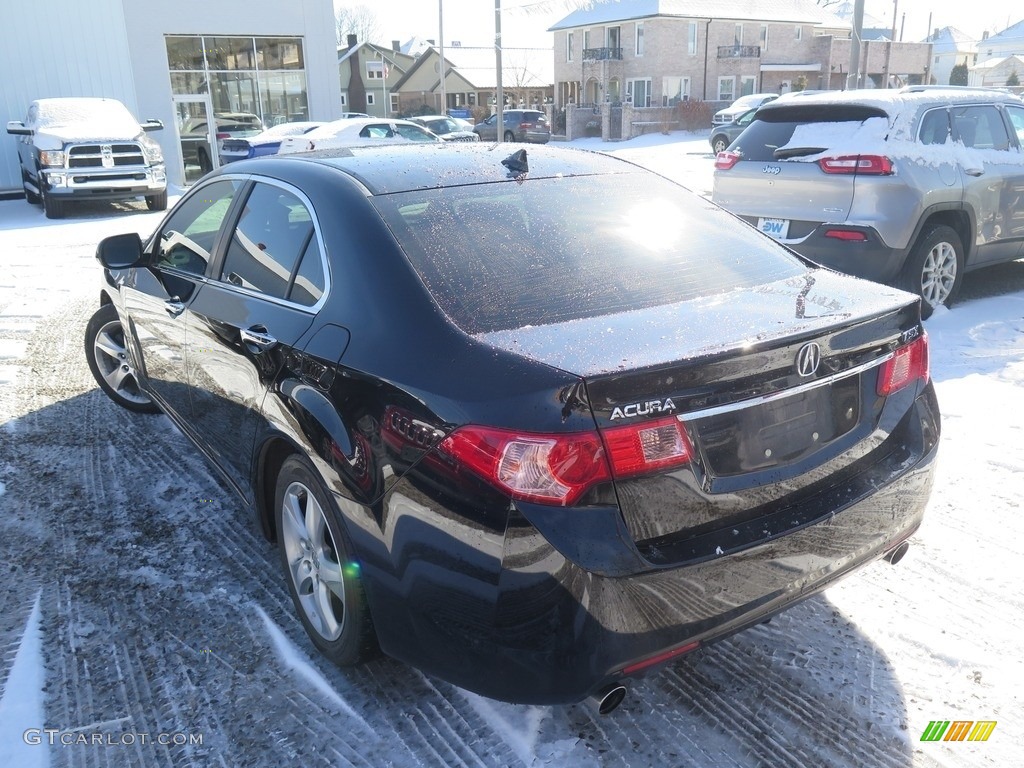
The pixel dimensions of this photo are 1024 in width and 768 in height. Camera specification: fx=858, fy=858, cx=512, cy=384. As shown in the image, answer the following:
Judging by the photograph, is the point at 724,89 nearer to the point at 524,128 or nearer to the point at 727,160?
the point at 524,128

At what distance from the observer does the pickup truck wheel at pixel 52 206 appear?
50.3ft

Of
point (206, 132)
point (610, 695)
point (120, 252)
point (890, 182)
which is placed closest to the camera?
point (610, 695)

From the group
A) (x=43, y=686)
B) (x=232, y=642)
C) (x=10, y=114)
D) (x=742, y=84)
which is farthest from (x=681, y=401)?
(x=742, y=84)

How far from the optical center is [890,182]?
253 inches

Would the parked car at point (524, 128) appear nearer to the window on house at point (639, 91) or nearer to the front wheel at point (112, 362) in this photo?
the window on house at point (639, 91)

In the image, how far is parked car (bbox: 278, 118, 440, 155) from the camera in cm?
1750

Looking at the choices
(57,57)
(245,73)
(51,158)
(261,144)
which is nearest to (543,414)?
(51,158)

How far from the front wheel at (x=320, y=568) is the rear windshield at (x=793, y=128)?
541 centimetres

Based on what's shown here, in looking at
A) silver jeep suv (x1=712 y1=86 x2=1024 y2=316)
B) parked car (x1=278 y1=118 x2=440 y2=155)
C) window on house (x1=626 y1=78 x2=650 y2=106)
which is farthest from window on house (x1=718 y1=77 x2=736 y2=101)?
silver jeep suv (x1=712 y1=86 x2=1024 y2=316)

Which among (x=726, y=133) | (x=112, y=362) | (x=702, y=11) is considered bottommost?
(x=112, y=362)

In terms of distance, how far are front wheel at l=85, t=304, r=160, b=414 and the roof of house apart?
50.0m

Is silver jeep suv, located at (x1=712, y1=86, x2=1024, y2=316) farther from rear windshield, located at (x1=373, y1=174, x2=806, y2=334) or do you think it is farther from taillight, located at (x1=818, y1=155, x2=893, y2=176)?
rear windshield, located at (x1=373, y1=174, x2=806, y2=334)

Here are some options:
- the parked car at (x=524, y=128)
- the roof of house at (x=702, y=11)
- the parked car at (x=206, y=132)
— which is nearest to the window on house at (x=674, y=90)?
the roof of house at (x=702, y=11)

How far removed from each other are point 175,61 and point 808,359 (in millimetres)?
22947
